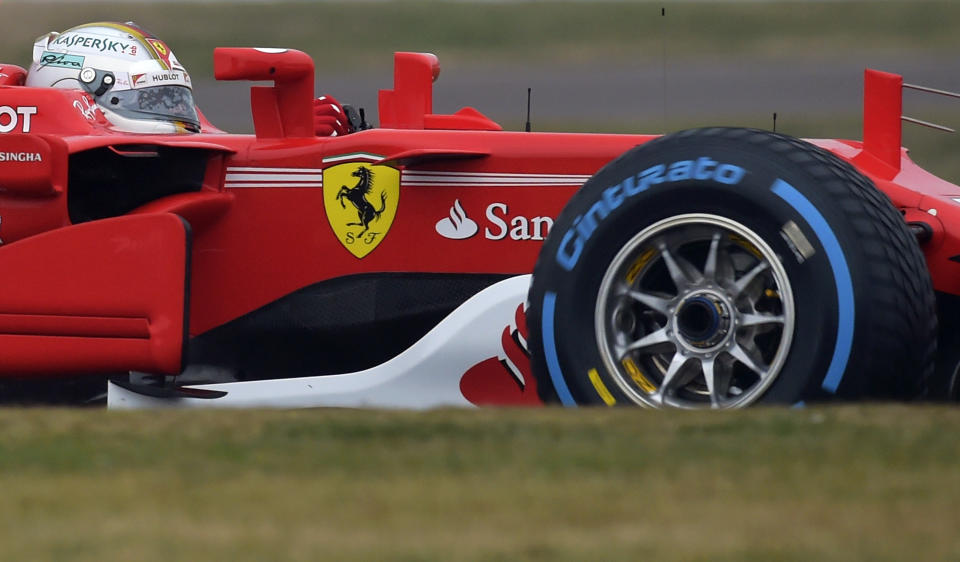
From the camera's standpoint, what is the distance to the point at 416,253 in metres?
4.82

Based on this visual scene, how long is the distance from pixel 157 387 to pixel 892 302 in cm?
242

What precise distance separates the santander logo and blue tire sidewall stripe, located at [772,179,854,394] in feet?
4.01

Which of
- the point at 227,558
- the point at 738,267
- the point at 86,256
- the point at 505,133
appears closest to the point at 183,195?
the point at 86,256

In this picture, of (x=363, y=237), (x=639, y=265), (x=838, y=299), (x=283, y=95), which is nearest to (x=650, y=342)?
(x=639, y=265)

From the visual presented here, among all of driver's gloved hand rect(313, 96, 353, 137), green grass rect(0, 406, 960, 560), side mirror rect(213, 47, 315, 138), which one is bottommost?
green grass rect(0, 406, 960, 560)

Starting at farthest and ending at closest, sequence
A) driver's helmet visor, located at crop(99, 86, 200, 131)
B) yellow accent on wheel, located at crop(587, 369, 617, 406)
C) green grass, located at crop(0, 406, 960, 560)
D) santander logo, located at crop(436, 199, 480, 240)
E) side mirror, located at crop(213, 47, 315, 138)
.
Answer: driver's helmet visor, located at crop(99, 86, 200, 131), side mirror, located at crop(213, 47, 315, 138), santander logo, located at crop(436, 199, 480, 240), yellow accent on wheel, located at crop(587, 369, 617, 406), green grass, located at crop(0, 406, 960, 560)

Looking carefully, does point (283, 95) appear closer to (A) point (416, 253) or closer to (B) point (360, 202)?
(B) point (360, 202)

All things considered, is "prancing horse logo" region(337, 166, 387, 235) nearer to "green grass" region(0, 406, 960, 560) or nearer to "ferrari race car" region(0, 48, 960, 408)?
"ferrari race car" region(0, 48, 960, 408)

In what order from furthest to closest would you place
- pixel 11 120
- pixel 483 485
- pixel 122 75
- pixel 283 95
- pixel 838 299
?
pixel 122 75, pixel 11 120, pixel 283 95, pixel 838 299, pixel 483 485

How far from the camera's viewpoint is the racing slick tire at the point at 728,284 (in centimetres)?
381

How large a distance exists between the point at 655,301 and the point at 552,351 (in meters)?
0.31

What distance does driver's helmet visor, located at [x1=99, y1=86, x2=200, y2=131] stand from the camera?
5.65m

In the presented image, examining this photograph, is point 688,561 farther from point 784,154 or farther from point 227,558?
point 784,154

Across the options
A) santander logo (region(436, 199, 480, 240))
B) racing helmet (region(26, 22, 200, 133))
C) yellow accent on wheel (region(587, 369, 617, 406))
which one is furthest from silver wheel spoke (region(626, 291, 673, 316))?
racing helmet (region(26, 22, 200, 133))
